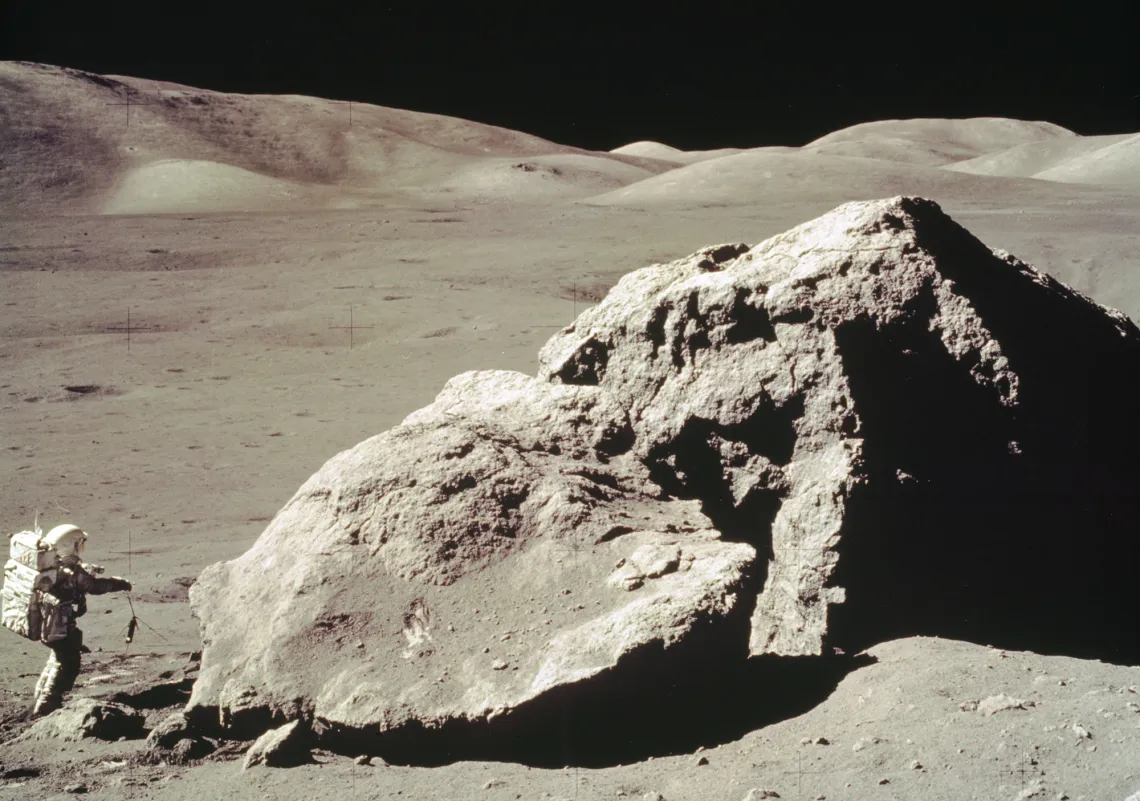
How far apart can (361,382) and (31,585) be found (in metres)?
6.31

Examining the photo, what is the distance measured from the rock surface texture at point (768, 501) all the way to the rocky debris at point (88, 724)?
0.76ft

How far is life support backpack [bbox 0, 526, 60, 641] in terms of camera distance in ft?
12.1

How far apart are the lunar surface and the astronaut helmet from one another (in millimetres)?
483

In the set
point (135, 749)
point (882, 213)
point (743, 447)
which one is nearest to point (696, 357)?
point (743, 447)

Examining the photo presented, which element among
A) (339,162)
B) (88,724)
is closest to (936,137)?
(339,162)

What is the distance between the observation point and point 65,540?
3.77 meters

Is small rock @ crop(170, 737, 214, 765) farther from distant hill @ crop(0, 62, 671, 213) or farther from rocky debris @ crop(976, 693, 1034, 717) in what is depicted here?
distant hill @ crop(0, 62, 671, 213)

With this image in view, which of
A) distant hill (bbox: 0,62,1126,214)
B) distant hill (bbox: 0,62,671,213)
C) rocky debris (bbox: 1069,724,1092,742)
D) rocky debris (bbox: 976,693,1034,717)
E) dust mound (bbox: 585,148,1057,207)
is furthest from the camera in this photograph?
distant hill (bbox: 0,62,671,213)

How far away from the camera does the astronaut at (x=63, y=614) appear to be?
143 inches

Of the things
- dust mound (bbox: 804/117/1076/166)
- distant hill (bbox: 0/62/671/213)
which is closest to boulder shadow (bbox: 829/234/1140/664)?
distant hill (bbox: 0/62/671/213)

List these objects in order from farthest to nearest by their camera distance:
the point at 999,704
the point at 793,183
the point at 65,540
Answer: the point at 793,183 < the point at 65,540 < the point at 999,704

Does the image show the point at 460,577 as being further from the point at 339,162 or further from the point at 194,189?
the point at 339,162

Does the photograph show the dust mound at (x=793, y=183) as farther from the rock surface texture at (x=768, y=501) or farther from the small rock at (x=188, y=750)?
the small rock at (x=188, y=750)

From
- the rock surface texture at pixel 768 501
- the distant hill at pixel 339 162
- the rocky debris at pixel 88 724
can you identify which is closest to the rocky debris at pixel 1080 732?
the rock surface texture at pixel 768 501
